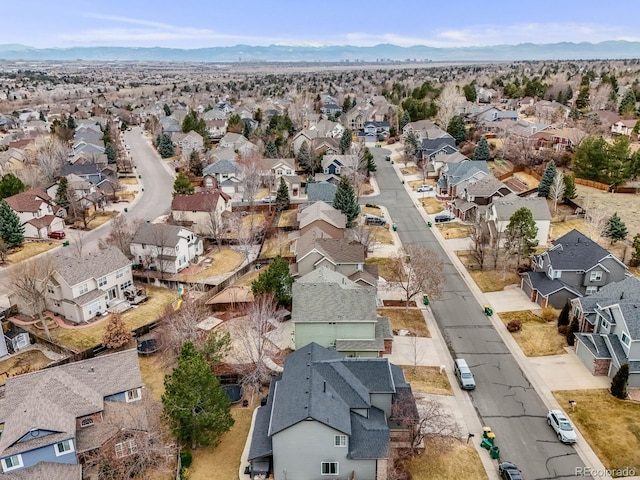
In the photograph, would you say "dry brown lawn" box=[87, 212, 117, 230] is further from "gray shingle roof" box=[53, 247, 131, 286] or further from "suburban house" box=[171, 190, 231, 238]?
"gray shingle roof" box=[53, 247, 131, 286]

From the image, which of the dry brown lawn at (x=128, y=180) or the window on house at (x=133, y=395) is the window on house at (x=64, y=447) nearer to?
the window on house at (x=133, y=395)

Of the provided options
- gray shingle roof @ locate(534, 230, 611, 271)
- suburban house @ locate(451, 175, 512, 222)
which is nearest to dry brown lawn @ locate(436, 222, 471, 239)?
suburban house @ locate(451, 175, 512, 222)

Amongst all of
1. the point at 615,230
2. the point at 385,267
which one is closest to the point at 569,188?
the point at 615,230

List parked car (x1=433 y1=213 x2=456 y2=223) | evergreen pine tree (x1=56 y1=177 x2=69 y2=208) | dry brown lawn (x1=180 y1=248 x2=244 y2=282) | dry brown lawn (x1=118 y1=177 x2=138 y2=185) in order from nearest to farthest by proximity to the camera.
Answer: dry brown lawn (x1=180 y1=248 x2=244 y2=282) → parked car (x1=433 y1=213 x2=456 y2=223) → evergreen pine tree (x1=56 y1=177 x2=69 y2=208) → dry brown lawn (x1=118 y1=177 x2=138 y2=185)

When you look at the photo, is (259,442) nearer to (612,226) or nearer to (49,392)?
(49,392)

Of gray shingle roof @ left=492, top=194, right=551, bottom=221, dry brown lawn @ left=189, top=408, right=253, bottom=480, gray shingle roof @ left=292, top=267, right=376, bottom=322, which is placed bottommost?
dry brown lawn @ left=189, top=408, right=253, bottom=480

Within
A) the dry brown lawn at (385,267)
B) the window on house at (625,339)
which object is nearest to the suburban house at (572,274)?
the window on house at (625,339)

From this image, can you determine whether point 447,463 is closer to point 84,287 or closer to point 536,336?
point 536,336
